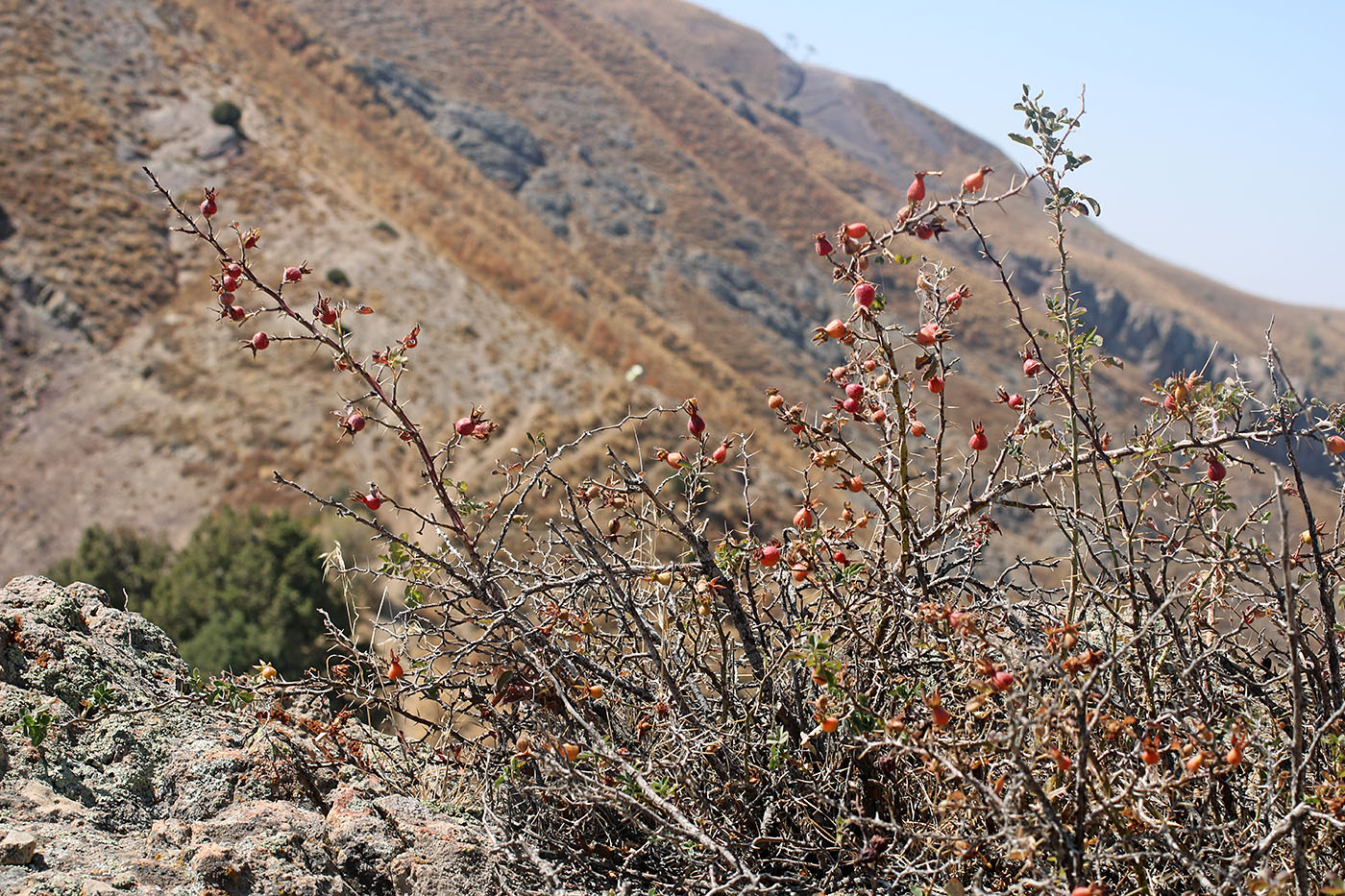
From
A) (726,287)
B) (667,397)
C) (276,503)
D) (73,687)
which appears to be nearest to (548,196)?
(726,287)

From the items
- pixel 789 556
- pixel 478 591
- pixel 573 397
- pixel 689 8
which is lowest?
pixel 573 397

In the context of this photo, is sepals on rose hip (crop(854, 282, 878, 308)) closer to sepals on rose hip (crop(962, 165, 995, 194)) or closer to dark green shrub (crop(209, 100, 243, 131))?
sepals on rose hip (crop(962, 165, 995, 194))

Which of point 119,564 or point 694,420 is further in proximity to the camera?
point 119,564

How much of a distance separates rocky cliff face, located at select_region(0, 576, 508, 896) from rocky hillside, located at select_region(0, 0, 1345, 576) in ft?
4.85

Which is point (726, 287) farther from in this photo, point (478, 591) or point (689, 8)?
point (689, 8)

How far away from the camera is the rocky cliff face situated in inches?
56.6

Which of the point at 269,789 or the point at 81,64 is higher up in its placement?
the point at 269,789

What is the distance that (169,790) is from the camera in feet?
5.76

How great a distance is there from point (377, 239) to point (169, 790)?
79.9ft

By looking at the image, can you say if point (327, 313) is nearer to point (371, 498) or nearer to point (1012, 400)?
point (371, 498)

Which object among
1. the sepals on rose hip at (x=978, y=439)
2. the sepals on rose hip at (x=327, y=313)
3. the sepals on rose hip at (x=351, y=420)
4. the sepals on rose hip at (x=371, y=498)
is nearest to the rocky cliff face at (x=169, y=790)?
the sepals on rose hip at (x=371, y=498)

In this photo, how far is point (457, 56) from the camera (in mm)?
50625

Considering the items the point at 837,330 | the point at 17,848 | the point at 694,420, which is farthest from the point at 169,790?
the point at 837,330

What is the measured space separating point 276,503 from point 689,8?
92.8m
